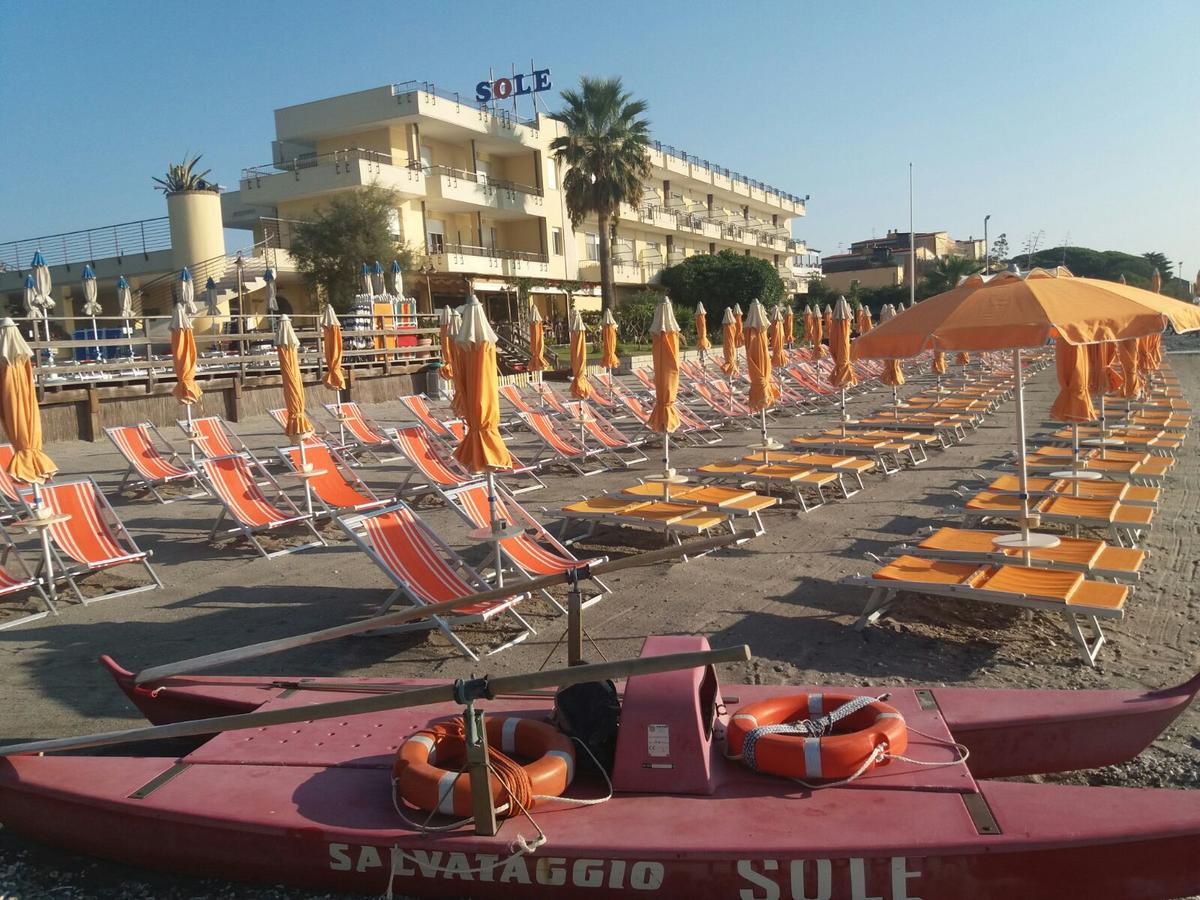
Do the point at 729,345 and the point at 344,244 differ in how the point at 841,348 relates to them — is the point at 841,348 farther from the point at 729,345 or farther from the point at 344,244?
the point at 344,244

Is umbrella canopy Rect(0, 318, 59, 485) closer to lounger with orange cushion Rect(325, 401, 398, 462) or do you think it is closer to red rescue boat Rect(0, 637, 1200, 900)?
red rescue boat Rect(0, 637, 1200, 900)

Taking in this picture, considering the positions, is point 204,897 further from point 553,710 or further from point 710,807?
point 710,807

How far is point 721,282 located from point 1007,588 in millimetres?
34053

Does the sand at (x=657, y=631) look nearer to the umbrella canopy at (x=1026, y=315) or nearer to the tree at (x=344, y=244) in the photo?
the umbrella canopy at (x=1026, y=315)

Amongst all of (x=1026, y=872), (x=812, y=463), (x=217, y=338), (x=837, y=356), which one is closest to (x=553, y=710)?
(x=1026, y=872)

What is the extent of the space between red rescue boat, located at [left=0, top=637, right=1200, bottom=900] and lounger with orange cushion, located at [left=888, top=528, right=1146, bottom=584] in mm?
2228

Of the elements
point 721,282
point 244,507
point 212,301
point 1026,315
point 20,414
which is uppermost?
point 721,282

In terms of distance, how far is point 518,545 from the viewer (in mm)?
6621

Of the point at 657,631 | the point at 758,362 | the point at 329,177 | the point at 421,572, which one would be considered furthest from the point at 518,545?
the point at 329,177

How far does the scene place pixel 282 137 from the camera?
3272 centimetres

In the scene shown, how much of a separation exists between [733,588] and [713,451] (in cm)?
670

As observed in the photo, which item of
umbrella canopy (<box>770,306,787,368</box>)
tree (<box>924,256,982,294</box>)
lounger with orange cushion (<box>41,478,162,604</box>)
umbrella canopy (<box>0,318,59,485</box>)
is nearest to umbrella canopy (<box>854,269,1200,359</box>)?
lounger with orange cushion (<box>41,478,162,604</box>)

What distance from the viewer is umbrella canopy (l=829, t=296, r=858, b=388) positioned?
12.9 m

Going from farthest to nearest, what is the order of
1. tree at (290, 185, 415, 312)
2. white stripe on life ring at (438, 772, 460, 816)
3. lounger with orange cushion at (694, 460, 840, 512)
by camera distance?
tree at (290, 185, 415, 312) → lounger with orange cushion at (694, 460, 840, 512) → white stripe on life ring at (438, 772, 460, 816)
